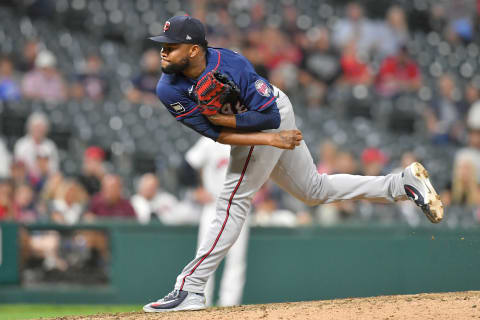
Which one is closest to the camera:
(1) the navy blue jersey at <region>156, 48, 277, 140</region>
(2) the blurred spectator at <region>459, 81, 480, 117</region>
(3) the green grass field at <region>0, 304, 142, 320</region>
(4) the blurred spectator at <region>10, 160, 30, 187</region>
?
(1) the navy blue jersey at <region>156, 48, 277, 140</region>

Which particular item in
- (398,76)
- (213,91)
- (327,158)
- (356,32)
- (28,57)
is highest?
(356,32)

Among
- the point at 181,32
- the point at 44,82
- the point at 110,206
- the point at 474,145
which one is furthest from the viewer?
the point at 44,82

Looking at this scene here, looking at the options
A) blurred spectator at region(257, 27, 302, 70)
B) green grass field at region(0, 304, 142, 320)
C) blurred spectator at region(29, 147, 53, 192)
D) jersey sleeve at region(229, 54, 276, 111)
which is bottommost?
green grass field at region(0, 304, 142, 320)

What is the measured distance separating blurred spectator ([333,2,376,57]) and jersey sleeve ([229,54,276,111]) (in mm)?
7599

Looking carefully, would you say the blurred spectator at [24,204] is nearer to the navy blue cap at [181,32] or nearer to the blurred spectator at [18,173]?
the blurred spectator at [18,173]

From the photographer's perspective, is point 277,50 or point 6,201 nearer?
point 6,201

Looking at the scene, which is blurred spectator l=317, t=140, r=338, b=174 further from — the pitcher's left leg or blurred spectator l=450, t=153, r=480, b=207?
the pitcher's left leg

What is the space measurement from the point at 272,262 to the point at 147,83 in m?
3.83

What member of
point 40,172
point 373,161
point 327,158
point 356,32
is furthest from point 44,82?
point 356,32

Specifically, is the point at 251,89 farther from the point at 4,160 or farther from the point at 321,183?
the point at 4,160

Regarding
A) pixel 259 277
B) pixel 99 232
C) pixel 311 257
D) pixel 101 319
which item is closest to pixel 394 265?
pixel 311 257

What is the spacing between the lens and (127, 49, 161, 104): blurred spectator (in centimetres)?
1093

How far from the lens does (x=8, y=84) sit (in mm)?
10305

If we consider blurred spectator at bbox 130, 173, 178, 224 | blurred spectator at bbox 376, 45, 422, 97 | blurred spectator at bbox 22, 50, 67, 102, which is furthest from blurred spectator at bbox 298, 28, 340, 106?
blurred spectator at bbox 22, 50, 67, 102
